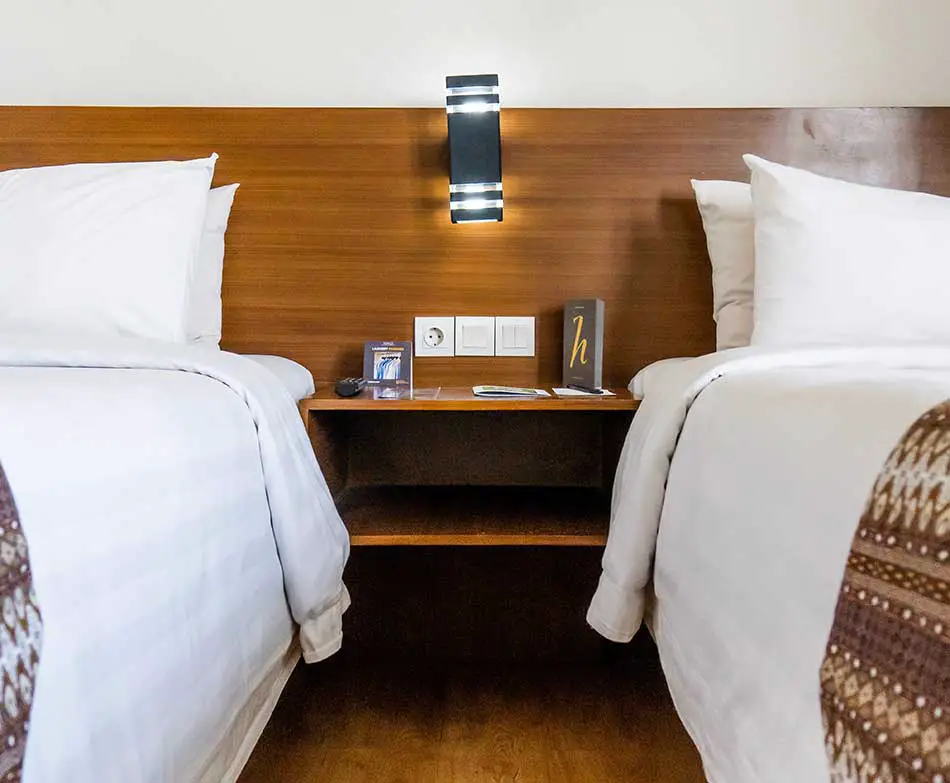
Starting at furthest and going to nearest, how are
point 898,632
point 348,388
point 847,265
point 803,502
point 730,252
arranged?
1. point 730,252
2. point 348,388
3. point 847,265
4. point 803,502
5. point 898,632

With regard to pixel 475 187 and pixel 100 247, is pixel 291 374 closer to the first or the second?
pixel 100 247

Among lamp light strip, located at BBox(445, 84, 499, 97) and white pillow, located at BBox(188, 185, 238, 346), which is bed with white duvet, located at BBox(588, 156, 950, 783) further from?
white pillow, located at BBox(188, 185, 238, 346)

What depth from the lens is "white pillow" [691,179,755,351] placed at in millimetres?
1620

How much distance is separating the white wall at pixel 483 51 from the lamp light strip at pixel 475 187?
259 mm

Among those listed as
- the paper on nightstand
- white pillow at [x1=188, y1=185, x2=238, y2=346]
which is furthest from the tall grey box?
white pillow at [x1=188, y1=185, x2=238, y2=346]

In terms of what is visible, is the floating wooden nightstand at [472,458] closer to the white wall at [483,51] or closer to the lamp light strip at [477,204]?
the lamp light strip at [477,204]

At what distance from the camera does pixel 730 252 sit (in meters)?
1.65

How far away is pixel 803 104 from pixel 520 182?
0.69m

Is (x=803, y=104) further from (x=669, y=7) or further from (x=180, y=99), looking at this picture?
(x=180, y=99)

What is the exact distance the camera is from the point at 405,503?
165cm

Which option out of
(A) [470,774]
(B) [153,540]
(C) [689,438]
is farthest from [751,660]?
(A) [470,774]

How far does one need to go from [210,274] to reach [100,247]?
0.27 m

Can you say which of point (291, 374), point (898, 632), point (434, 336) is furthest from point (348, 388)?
point (898, 632)

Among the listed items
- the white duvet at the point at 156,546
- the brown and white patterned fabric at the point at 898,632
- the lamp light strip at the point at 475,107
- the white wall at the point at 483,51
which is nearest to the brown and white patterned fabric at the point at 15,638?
the white duvet at the point at 156,546
